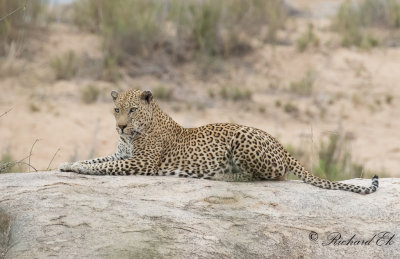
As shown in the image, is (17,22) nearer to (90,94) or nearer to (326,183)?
(90,94)

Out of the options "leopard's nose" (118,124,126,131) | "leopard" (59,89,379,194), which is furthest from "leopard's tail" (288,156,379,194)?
"leopard's nose" (118,124,126,131)

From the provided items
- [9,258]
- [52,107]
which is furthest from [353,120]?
[9,258]

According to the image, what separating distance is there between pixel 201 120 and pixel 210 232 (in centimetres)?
1282

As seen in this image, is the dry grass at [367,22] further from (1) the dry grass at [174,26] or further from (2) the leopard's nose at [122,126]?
(2) the leopard's nose at [122,126]

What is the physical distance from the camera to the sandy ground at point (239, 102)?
730 inches

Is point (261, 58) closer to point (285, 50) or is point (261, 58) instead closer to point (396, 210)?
point (285, 50)

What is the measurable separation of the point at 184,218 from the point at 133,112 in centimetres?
211

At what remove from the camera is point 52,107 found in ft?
63.7

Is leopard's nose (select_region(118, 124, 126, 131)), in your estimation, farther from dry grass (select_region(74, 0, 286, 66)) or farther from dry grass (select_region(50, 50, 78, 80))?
dry grass (select_region(74, 0, 286, 66))

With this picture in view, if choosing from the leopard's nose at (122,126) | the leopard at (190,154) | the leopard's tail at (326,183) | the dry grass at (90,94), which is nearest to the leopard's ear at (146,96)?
the leopard at (190,154)

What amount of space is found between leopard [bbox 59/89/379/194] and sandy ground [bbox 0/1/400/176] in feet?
26.1

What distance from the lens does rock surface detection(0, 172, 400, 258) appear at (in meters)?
6.65

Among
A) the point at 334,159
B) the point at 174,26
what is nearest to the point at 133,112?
the point at 334,159

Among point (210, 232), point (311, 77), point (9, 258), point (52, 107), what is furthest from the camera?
point (311, 77)
